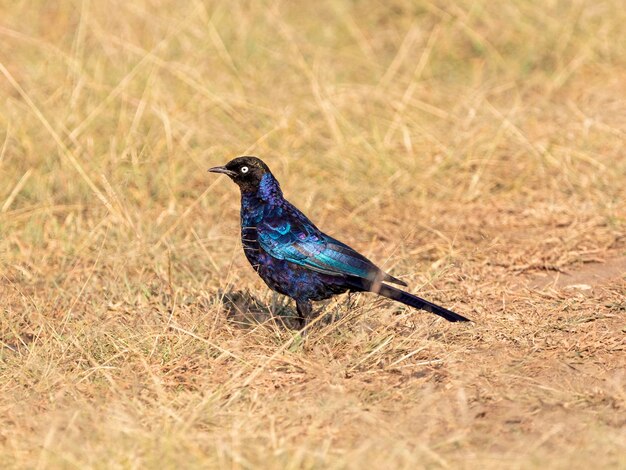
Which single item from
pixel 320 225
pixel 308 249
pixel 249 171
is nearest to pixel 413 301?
pixel 308 249

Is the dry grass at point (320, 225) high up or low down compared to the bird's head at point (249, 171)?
down

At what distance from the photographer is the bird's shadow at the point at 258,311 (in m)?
5.34

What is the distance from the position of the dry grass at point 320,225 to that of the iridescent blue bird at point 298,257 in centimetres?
19

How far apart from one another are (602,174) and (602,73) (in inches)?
78.5

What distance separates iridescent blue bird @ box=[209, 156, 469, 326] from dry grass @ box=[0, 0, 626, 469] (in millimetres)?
194

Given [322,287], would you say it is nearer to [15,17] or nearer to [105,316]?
[105,316]

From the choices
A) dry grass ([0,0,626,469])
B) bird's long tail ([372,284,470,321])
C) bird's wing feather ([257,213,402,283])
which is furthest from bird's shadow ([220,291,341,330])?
bird's long tail ([372,284,470,321])

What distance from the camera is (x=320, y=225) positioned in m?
7.20

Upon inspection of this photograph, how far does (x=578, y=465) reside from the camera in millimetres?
3654

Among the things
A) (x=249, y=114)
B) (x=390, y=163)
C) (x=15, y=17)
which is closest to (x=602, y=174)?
(x=390, y=163)

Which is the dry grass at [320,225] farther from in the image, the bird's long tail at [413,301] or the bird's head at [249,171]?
the bird's head at [249,171]

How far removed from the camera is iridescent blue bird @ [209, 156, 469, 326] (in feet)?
16.1

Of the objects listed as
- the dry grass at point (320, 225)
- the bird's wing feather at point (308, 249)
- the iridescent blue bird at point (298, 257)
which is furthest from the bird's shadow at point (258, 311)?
the bird's wing feather at point (308, 249)

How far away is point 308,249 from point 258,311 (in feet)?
2.42
